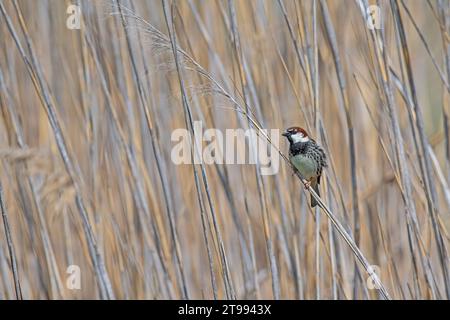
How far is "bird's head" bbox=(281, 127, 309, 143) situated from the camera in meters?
1.91

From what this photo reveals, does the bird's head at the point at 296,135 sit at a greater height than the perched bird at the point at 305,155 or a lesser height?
greater

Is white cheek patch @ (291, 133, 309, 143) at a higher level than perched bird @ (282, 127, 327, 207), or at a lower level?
higher

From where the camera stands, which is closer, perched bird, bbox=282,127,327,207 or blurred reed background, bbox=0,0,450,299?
blurred reed background, bbox=0,0,450,299

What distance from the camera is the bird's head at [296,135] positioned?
1.91m

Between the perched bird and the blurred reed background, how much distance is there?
0.17 ft

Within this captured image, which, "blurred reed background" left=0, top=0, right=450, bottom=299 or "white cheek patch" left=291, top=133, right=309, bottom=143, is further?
"white cheek patch" left=291, top=133, right=309, bottom=143

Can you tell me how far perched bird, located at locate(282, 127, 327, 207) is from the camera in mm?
1876

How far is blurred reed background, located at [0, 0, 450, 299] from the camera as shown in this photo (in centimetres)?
160

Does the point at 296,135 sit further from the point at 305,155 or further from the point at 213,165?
the point at 213,165

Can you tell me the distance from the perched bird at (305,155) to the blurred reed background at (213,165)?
0.05 meters

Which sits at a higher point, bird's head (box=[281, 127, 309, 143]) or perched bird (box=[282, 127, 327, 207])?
bird's head (box=[281, 127, 309, 143])

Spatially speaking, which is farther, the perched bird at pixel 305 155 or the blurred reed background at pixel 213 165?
the perched bird at pixel 305 155

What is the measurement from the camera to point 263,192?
1.60m
